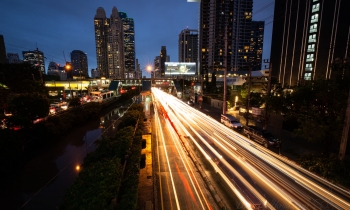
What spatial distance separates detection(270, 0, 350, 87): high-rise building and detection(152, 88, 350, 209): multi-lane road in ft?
111

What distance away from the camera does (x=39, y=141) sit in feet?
67.8

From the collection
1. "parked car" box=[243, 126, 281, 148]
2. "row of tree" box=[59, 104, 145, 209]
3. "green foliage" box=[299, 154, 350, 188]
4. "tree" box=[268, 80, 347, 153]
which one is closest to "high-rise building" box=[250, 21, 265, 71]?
"parked car" box=[243, 126, 281, 148]

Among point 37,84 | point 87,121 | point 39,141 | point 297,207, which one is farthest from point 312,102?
point 37,84

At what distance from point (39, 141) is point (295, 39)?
199 ft

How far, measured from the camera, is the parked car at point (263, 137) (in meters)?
16.3

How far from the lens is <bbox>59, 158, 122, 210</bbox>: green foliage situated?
22.0 feet

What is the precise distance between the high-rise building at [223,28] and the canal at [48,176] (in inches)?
3580

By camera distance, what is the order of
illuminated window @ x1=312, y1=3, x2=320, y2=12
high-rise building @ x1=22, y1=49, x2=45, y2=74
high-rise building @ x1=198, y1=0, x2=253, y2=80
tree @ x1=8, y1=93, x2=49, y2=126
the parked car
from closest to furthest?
the parked car
tree @ x1=8, y1=93, x2=49, y2=126
high-rise building @ x1=22, y1=49, x2=45, y2=74
illuminated window @ x1=312, y1=3, x2=320, y2=12
high-rise building @ x1=198, y1=0, x2=253, y2=80

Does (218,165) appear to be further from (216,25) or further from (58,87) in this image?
(216,25)

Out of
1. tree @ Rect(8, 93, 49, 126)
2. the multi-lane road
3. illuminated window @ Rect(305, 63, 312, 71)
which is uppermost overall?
illuminated window @ Rect(305, 63, 312, 71)

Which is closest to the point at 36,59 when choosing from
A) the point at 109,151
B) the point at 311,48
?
the point at 109,151

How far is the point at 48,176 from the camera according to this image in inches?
597

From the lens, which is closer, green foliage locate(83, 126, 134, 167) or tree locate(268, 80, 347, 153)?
tree locate(268, 80, 347, 153)

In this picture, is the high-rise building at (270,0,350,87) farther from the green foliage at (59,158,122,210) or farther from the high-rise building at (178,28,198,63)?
the high-rise building at (178,28,198,63)
